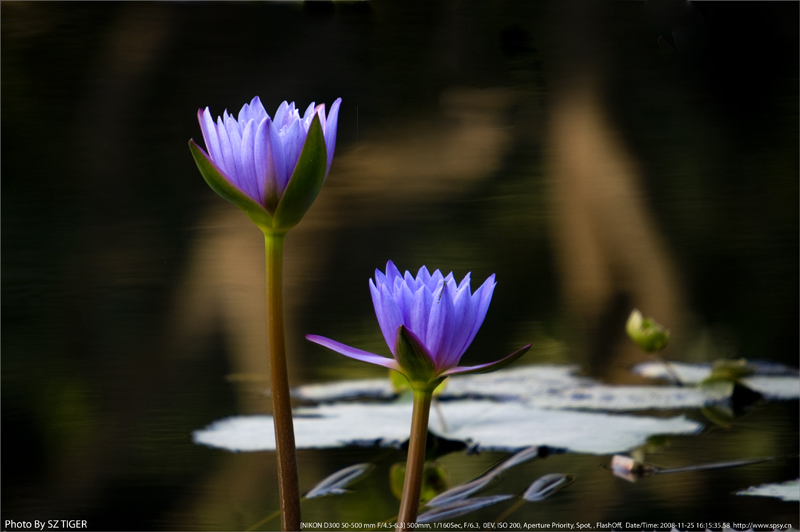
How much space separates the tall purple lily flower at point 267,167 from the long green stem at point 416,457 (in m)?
0.09

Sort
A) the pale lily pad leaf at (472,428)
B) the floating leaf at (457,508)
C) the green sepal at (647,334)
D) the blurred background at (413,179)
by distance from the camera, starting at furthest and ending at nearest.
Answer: the blurred background at (413,179)
the green sepal at (647,334)
the pale lily pad leaf at (472,428)
the floating leaf at (457,508)

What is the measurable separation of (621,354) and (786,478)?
43 centimetres

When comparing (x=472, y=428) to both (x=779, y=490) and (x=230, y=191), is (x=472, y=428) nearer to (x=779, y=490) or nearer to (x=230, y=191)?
(x=779, y=490)

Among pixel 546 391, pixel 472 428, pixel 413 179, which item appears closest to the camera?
pixel 472 428

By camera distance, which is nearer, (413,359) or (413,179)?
(413,359)

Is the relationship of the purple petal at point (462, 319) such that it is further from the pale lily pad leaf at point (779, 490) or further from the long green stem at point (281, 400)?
the pale lily pad leaf at point (779, 490)

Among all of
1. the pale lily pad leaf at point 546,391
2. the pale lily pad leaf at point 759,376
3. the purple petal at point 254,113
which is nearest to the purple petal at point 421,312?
the purple petal at point 254,113

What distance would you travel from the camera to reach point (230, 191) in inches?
9.7

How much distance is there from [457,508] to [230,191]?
265mm

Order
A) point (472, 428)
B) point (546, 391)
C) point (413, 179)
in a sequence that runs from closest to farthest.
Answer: point (472, 428) → point (546, 391) → point (413, 179)

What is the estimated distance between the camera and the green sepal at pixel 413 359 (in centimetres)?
23

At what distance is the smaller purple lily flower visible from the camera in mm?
235

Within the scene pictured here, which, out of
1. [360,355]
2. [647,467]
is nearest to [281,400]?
[360,355]

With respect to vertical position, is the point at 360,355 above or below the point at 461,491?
above
